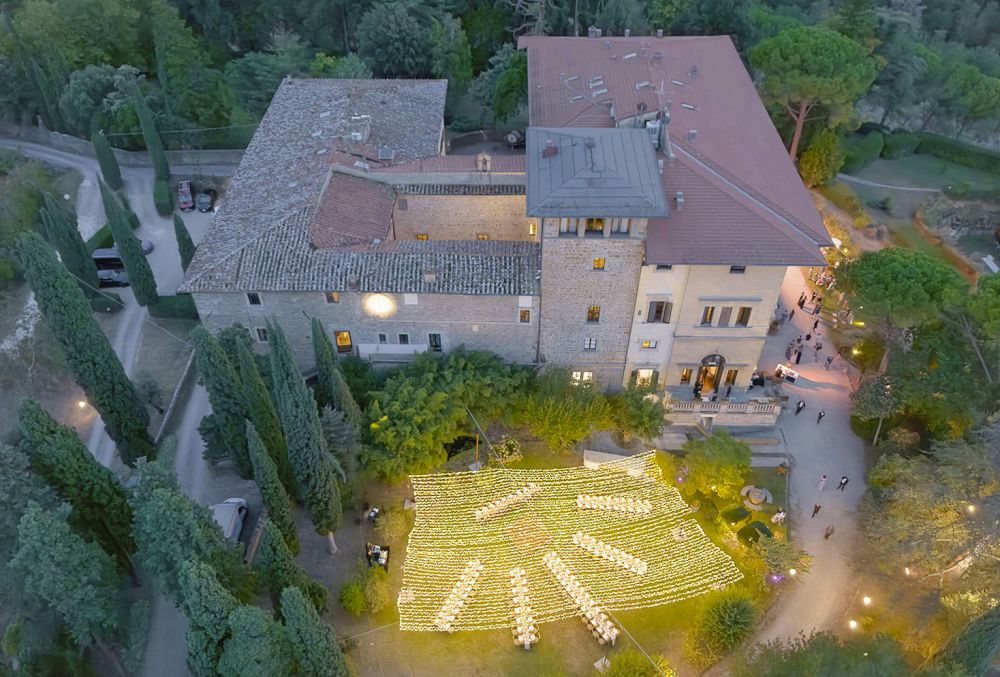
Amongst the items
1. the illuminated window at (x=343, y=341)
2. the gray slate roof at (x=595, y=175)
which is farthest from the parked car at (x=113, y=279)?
the gray slate roof at (x=595, y=175)

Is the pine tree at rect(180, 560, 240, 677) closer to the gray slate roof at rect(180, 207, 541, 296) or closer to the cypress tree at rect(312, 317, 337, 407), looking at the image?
the cypress tree at rect(312, 317, 337, 407)

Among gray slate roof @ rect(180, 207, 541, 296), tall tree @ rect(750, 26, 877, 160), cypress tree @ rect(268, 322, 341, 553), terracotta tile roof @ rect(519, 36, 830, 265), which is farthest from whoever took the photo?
tall tree @ rect(750, 26, 877, 160)

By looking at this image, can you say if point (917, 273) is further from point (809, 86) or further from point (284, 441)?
point (284, 441)

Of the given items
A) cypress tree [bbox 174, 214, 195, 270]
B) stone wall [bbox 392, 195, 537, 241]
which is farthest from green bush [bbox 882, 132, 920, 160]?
cypress tree [bbox 174, 214, 195, 270]

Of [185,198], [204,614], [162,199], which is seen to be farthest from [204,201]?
[204,614]

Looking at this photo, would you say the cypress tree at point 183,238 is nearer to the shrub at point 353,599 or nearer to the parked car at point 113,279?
the parked car at point 113,279

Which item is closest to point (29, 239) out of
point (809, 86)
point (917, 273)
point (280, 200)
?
point (280, 200)

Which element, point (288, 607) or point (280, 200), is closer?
point (288, 607)

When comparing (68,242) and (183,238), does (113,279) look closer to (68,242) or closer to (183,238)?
(68,242)
